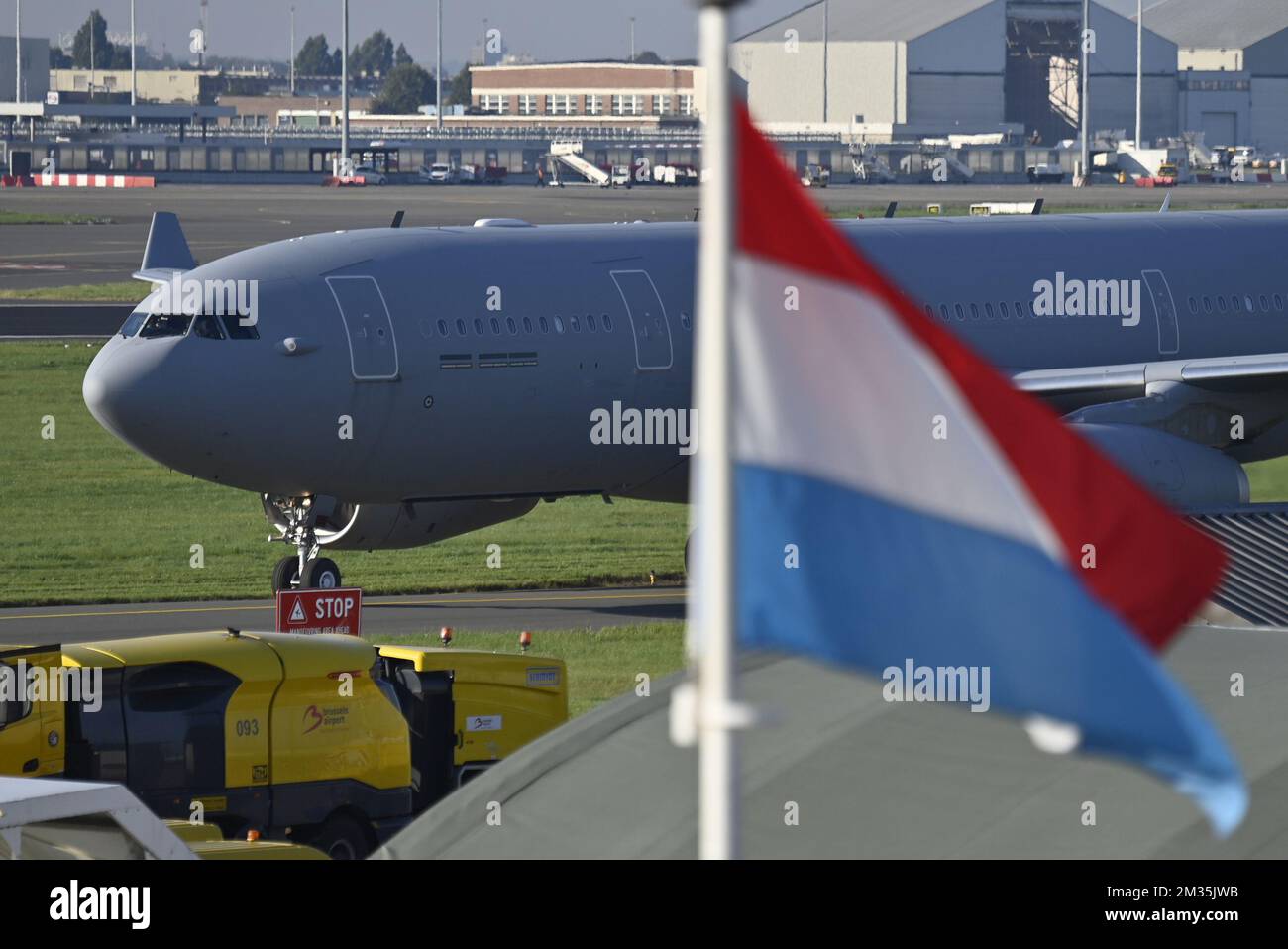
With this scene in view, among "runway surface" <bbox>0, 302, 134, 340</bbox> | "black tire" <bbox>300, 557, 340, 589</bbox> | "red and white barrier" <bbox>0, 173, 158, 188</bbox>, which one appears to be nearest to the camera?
"black tire" <bbox>300, 557, 340, 589</bbox>

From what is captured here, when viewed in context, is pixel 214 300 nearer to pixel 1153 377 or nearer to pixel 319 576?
pixel 319 576

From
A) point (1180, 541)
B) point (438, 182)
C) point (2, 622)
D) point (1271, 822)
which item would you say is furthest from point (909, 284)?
point (438, 182)

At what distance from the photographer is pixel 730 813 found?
6020 millimetres

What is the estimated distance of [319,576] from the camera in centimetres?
2617

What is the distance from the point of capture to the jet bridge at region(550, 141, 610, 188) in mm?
143875

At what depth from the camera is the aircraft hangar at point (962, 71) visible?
18088 centimetres

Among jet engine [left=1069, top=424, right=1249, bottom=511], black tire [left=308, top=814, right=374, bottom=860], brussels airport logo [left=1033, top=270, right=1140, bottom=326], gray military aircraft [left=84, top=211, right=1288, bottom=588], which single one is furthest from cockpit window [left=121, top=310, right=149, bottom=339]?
brussels airport logo [left=1033, top=270, right=1140, bottom=326]

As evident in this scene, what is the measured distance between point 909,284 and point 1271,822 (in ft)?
60.6

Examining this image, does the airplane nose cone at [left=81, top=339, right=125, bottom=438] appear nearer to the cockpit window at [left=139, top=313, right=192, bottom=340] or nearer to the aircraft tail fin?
the cockpit window at [left=139, top=313, right=192, bottom=340]

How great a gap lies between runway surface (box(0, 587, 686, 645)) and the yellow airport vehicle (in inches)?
325

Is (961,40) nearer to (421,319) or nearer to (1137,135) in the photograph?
(1137,135)

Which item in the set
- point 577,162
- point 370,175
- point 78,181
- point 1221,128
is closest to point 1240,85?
point 1221,128

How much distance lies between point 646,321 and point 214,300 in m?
5.27

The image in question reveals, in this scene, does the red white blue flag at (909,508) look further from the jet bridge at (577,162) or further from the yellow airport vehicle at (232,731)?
the jet bridge at (577,162)
